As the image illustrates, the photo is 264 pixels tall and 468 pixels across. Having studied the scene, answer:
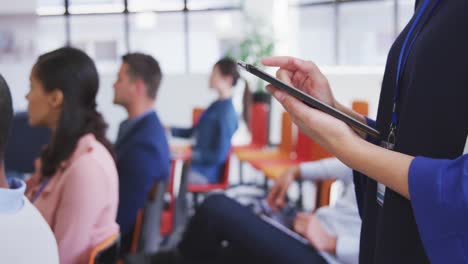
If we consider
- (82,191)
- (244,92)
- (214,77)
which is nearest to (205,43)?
(244,92)

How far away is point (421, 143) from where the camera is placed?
78cm

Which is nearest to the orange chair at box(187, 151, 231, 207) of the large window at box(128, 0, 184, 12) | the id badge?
the id badge

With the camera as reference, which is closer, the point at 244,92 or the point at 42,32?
the point at 244,92

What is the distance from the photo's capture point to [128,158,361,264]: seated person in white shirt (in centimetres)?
180

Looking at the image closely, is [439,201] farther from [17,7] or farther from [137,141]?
[17,7]

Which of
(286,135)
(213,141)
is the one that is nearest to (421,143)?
(213,141)

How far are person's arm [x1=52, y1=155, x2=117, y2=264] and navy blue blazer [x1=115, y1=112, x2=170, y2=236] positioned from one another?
646 millimetres

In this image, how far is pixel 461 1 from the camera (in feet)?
2.46

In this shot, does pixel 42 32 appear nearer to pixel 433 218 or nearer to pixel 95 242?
pixel 95 242

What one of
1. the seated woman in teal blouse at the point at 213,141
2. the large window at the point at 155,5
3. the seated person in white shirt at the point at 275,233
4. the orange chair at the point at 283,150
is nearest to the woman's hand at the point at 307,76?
the seated person in white shirt at the point at 275,233

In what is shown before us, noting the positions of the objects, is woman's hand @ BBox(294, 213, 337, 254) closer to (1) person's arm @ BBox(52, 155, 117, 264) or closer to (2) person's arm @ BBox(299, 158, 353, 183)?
(2) person's arm @ BBox(299, 158, 353, 183)

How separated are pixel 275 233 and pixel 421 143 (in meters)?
1.25

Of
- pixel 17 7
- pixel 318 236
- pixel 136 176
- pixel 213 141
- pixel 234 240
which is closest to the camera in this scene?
pixel 318 236

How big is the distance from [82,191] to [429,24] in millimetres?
1139
